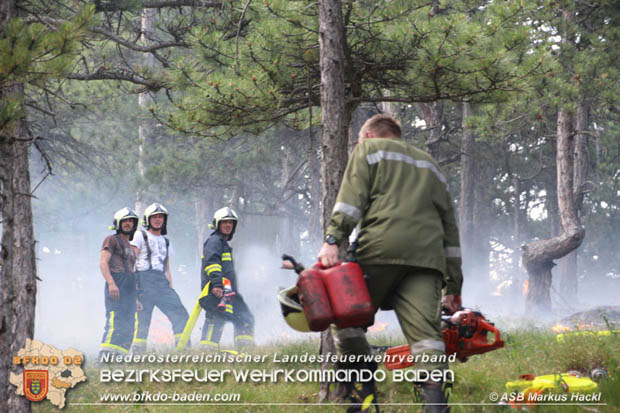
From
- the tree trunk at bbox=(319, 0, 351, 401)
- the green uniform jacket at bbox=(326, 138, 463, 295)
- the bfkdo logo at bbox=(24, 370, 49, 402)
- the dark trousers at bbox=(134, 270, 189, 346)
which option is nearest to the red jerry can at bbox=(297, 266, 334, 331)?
the green uniform jacket at bbox=(326, 138, 463, 295)

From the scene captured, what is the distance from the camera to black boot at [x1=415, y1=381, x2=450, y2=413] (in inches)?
138

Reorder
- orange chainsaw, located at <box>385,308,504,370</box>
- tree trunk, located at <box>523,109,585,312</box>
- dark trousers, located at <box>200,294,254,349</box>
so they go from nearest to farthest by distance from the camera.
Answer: orange chainsaw, located at <box>385,308,504,370</box>
dark trousers, located at <box>200,294,254,349</box>
tree trunk, located at <box>523,109,585,312</box>

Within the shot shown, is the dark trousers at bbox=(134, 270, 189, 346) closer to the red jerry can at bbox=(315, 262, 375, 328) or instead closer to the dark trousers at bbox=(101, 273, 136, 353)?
the dark trousers at bbox=(101, 273, 136, 353)

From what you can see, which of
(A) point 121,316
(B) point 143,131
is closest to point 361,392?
(A) point 121,316

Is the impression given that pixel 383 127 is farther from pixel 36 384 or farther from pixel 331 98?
pixel 36 384

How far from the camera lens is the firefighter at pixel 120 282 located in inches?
329

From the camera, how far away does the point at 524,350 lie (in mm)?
6391

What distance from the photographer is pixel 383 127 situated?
412cm

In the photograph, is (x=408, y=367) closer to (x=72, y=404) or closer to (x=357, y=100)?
(x=357, y=100)

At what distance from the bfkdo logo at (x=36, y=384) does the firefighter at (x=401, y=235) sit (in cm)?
256

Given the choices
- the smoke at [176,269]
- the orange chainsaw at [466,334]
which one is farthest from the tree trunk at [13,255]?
the smoke at [176,269]

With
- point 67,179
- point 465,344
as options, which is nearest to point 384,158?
point 465,344

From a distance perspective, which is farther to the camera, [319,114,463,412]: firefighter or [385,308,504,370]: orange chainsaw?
[385,308,504,370]: orange chainsaw

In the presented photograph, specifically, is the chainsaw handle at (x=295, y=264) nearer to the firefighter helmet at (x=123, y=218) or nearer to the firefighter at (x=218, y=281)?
the firefighter at (x=218, y=281)
